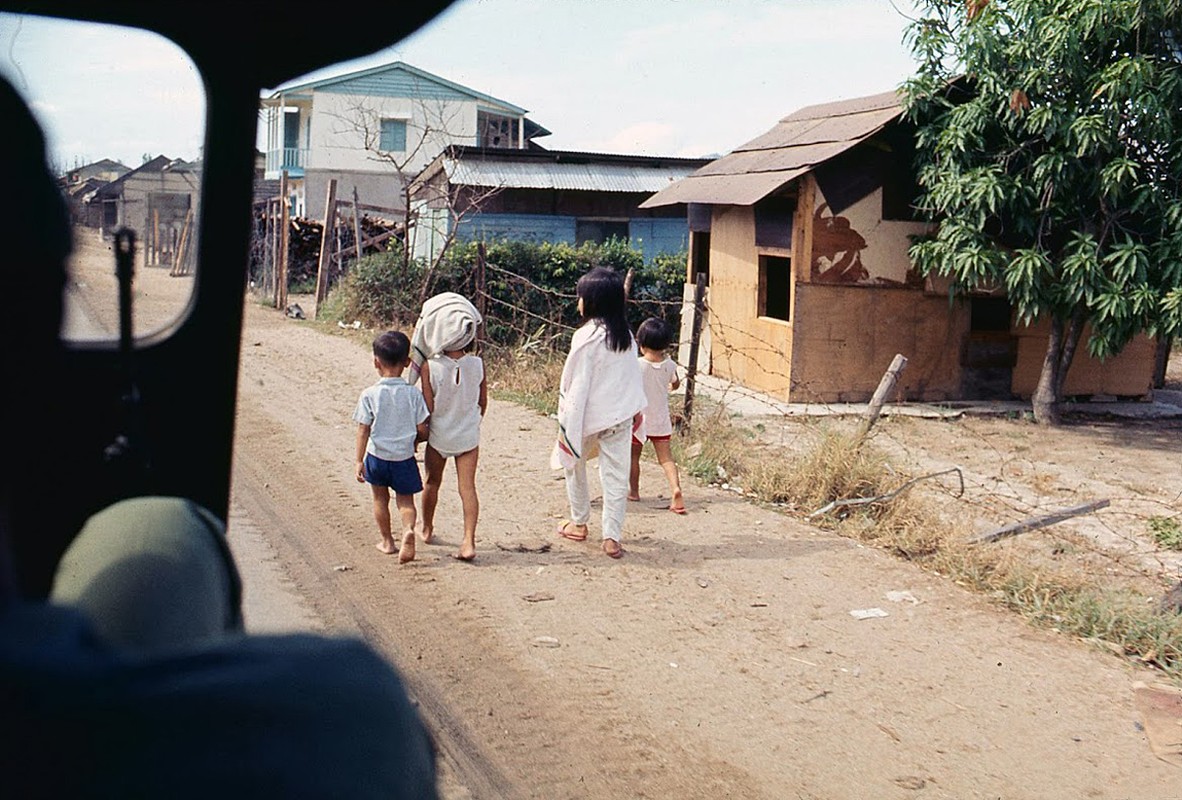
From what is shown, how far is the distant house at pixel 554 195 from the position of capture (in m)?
22.4

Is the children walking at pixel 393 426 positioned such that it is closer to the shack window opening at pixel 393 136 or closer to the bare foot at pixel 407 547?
the bare foot at pixel 407 547

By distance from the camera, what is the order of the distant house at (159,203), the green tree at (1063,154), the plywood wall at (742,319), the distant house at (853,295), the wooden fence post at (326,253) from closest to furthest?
the distant house at (159,203), the green tree at (1063,154), the distant house at (853,295), the plywood wall at (742,319), the wooden fence post at (326,253)

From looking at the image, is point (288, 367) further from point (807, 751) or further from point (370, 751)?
point (370, 751)

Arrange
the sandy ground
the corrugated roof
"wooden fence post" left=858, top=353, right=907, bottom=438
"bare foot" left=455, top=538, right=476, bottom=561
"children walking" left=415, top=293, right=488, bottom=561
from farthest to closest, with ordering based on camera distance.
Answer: the corrugated roof
"wooden fence post" left=858, top=353, right=907, bottom=438
"bare foot" left=455, top=538, right=476, bottom=561
"children walking" left=415, top=293, right=488, bottom=561
the sandy ground

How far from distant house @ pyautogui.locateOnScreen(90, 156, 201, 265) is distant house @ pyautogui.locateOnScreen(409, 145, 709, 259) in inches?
762

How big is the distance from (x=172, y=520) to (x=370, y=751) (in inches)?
27.2

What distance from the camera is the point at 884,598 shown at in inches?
247

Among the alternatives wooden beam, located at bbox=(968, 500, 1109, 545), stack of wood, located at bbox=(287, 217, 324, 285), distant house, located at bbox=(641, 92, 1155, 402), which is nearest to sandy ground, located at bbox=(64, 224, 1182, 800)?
wooden beam, located at bbox=(968, 500, 1109, 545)

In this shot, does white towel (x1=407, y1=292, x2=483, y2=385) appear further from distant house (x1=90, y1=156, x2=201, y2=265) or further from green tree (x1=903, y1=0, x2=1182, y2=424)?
green tree (x1=903, y1=0, x2=1182, y2=424)

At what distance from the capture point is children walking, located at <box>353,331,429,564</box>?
631 centimetres

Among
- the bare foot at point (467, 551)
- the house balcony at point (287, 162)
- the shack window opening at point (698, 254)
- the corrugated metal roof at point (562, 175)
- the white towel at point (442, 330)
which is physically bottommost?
the bare foot at point (467, 551)

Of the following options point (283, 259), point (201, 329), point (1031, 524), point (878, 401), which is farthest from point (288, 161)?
point (201, 329)

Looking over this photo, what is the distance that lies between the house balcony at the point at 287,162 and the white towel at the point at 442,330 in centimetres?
3081

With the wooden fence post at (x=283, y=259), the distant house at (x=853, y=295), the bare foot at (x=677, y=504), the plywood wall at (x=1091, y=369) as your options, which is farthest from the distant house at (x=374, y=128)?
the bare foot at (x=677, y=504)
